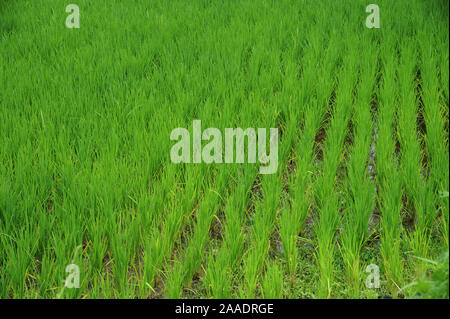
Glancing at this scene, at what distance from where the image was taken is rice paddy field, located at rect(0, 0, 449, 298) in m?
1.61

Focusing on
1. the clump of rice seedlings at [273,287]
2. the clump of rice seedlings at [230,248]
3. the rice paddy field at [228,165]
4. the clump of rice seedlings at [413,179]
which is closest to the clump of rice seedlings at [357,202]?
the rice paddy field at [228,165]

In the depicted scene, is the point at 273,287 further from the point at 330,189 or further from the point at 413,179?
the point at 413,179

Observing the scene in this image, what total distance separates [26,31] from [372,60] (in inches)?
121

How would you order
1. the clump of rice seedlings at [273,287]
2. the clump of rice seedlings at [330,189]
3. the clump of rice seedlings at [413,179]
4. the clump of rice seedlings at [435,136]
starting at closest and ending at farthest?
the clump of rice seedlings at [273,287]
the clump of rice seedlings at [330,189]
the clump of rice seedlings at [413,179]
the clump of rice seedlings at [435,136]

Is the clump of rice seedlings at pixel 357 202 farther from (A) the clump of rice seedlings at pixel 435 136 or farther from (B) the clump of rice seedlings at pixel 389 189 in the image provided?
(A) the clump of rice seedlings at pixel 435 136

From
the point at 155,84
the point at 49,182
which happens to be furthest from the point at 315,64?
the point at 49,182

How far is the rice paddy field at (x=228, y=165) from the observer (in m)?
1.61

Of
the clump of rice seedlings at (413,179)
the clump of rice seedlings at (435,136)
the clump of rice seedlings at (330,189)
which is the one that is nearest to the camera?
the clump of rice seedlings at (330,189)

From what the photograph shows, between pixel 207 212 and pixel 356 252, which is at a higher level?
pixel 207 212

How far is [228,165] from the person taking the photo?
209cm

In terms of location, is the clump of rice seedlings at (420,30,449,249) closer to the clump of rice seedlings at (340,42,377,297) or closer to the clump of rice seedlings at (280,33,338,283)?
the clump of rice seedlings at (340,42,377,297)

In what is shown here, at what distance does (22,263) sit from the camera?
1563 mm
